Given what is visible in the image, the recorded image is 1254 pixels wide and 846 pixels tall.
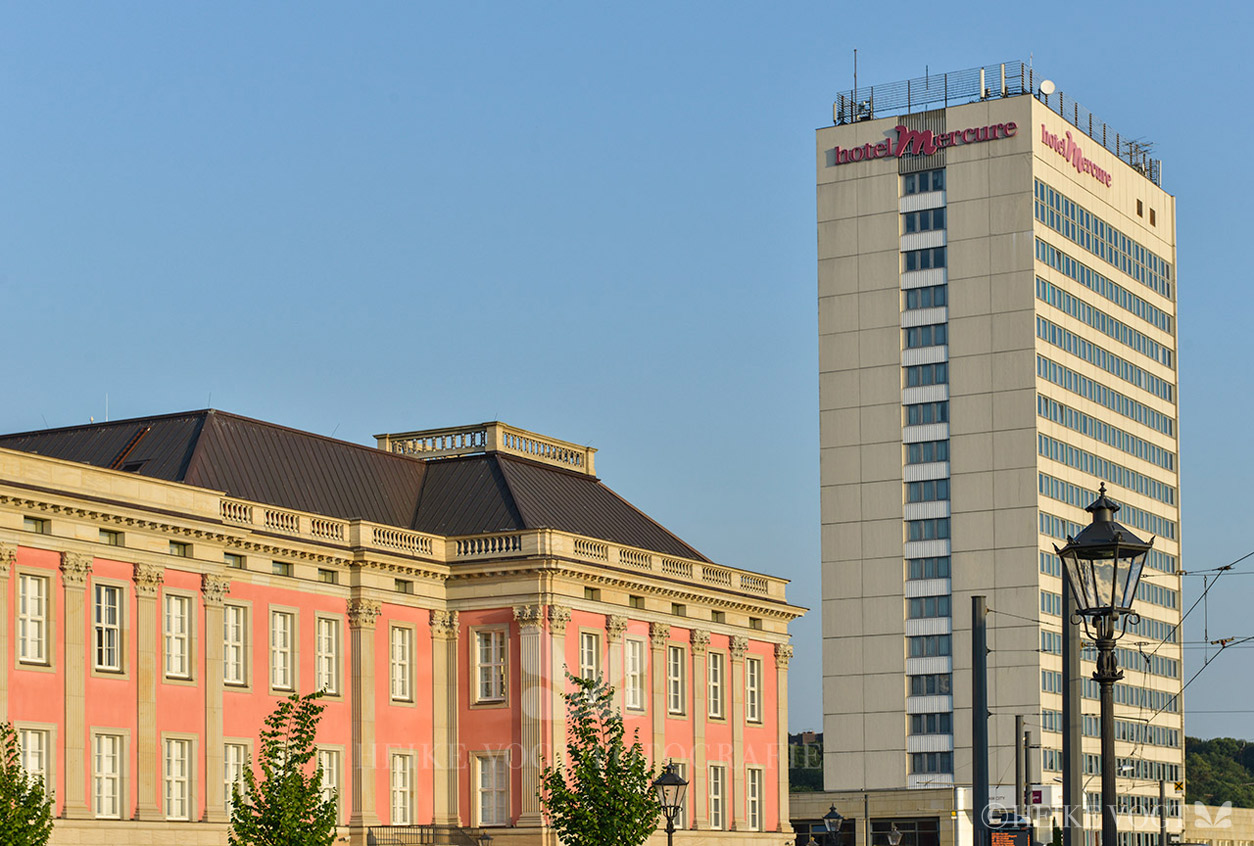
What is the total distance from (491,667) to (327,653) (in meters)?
6.70

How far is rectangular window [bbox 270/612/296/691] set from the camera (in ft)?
212

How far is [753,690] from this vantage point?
8269cm

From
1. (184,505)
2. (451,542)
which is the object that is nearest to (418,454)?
(451,542)

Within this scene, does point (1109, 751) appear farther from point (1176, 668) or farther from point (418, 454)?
point (1176, 668)

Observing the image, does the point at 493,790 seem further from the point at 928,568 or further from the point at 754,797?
the point at 928,568

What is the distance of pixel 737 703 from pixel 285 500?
21.8 m

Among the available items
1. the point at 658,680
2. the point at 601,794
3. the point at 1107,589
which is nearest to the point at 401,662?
the point at 658,680

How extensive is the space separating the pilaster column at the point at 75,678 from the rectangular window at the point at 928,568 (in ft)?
263

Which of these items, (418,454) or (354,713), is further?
(418,454)

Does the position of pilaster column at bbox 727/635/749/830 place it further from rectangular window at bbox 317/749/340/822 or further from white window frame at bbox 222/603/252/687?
white window frame at bbox 222/603/252/687

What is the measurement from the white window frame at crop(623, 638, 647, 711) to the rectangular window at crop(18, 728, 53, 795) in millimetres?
24326

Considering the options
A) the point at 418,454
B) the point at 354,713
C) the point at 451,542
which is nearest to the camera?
the point at 354,713

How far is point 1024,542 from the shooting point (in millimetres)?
125500

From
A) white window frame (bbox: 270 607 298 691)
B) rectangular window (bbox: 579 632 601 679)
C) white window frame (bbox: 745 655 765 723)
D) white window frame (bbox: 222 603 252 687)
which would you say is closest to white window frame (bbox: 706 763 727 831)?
white window frame (bbox: 745 655 765 723)
